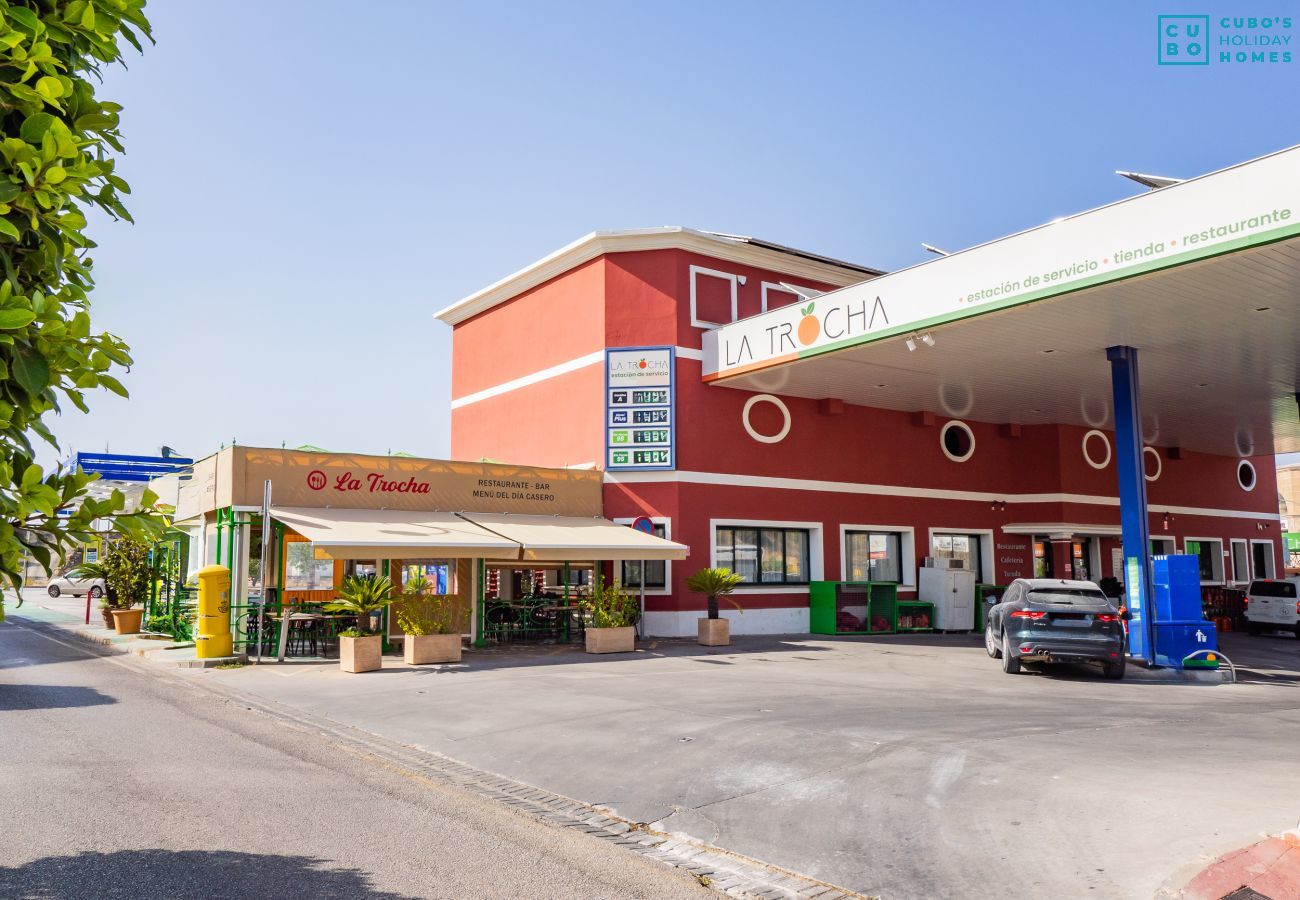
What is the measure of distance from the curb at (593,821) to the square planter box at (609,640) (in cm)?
768

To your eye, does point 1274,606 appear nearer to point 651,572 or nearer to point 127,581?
point 651,572

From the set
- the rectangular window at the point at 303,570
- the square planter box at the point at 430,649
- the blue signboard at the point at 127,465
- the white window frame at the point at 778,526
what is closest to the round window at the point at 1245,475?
the white window frame at the point at 778,526

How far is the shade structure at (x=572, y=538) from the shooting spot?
60.3 ft

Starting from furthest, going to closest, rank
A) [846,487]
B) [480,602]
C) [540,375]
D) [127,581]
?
[540,375], [846,487], [127,581], [480,602]

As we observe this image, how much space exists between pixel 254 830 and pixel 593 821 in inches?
89.4

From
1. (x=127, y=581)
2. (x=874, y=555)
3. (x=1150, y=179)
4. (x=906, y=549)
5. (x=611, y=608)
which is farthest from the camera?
(x=906, y=549)

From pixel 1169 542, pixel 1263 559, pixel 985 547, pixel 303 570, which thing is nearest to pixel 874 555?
pixel 985 547

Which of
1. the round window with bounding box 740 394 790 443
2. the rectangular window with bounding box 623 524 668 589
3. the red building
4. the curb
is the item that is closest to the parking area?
the curb

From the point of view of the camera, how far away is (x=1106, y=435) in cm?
3011

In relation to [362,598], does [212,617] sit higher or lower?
lower

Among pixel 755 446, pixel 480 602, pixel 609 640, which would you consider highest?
pixel 755 446

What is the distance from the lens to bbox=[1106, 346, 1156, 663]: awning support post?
54.9 ft

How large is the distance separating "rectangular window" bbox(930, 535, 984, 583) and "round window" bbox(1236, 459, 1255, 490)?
15.2m

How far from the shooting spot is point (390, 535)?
55.3 feet
